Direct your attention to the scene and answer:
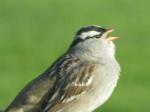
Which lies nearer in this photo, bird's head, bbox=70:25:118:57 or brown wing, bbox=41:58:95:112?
brown wing, bbox=41:58:95:112

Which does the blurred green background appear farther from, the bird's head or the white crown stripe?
the white crown stripe

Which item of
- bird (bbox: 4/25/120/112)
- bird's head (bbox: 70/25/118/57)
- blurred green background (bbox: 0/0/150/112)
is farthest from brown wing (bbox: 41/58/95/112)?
blurred green background (bbox: 0/0/150/112)

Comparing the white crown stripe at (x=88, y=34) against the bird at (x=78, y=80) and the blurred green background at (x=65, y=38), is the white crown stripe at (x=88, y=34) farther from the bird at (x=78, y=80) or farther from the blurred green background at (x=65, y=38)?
the blurred green background at (x=65, y=38)

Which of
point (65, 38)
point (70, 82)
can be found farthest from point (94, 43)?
point (65, 38)

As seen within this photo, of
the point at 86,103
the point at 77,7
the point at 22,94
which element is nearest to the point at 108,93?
the point at 86,103

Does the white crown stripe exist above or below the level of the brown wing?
above

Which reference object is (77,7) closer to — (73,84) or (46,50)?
(46,50)
